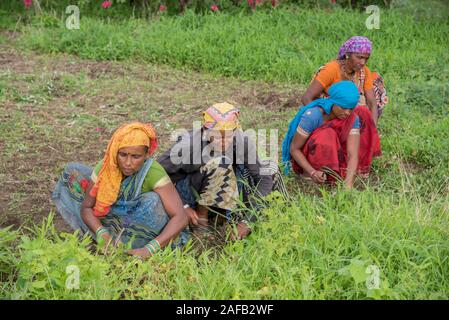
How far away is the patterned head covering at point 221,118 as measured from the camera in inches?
166

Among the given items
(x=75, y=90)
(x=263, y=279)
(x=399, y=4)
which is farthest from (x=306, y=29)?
(x=263, y=279)

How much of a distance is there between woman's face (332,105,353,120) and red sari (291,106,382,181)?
5 cm

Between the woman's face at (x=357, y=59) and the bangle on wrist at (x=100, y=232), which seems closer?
the bangle on wrist at (x=100, y=232)

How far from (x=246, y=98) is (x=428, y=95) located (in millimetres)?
1694

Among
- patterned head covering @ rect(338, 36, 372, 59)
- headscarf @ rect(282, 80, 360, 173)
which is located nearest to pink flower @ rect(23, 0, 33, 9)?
patterned head covering @ rect(338, 36, 372, 59)

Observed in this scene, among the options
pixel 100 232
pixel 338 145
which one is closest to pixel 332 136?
pixel 338 145

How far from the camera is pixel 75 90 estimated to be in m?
7.15

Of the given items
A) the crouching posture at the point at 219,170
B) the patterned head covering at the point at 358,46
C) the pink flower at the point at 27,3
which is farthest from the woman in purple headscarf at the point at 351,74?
the pink flower at the point at 27,3

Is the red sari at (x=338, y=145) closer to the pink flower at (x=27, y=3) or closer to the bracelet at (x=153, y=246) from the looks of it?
the bracelet at (x=153, y=246)

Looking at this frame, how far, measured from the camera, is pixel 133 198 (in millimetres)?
4105

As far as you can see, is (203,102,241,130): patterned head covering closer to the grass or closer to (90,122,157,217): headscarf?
(90,122,157,217): headscarf

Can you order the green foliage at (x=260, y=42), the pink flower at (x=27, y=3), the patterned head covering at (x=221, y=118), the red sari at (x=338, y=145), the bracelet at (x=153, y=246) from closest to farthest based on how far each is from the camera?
the bracelet at (x=153, y=246) → the patterned head covering at (x=221, y=118) → the red sari at (x=338, y=145) → the green foliage at (x=260, y=42) → the pink flower at (x=27, y=3)

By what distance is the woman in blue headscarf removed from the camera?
482 centimetres
